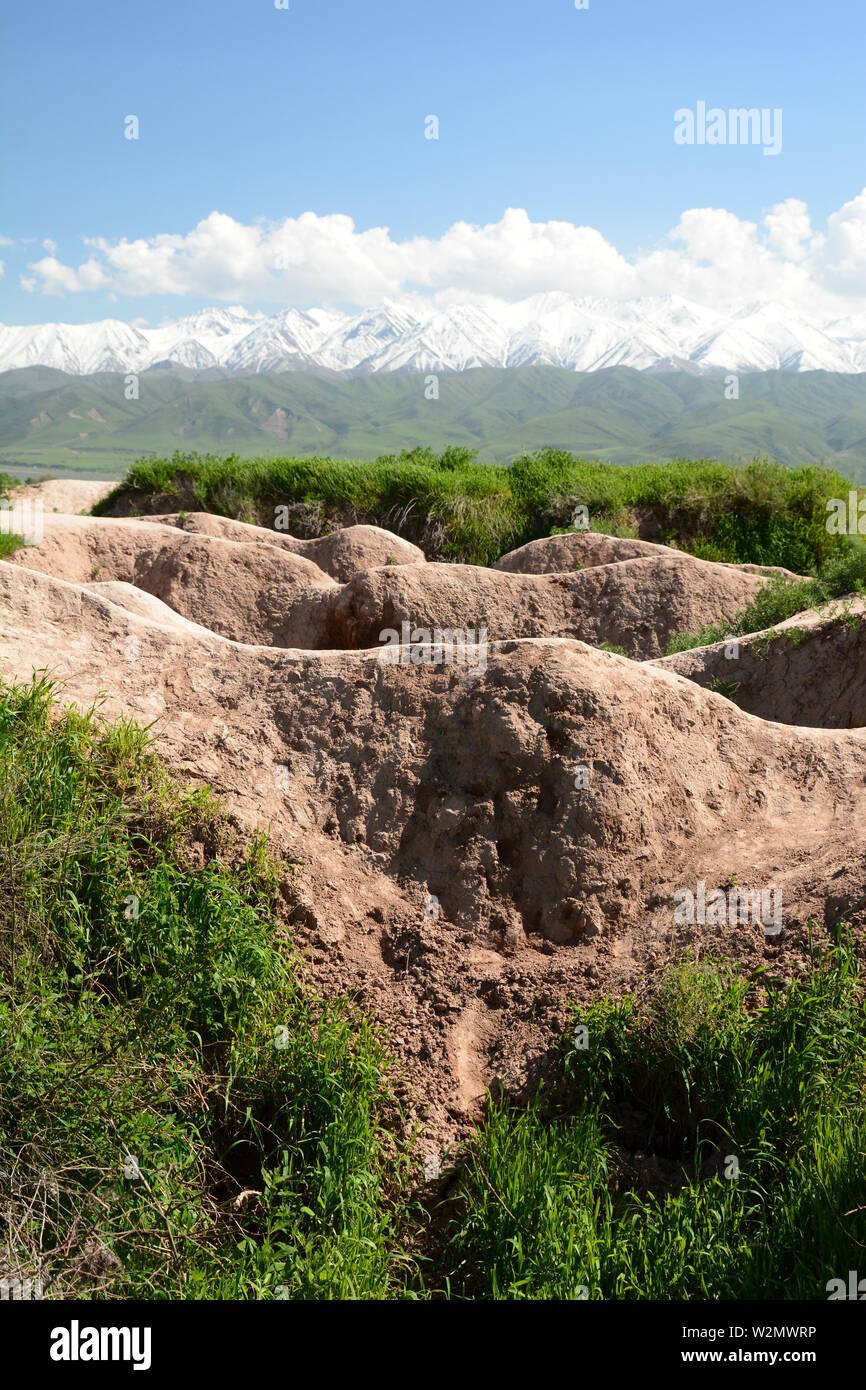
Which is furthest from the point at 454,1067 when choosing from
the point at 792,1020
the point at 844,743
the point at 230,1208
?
the point at 844,743

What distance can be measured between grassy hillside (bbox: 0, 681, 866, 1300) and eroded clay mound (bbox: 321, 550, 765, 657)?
5535 mm

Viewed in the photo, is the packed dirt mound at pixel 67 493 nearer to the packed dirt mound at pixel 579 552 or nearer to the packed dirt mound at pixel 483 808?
the packed dirt mound at pixel 579 552

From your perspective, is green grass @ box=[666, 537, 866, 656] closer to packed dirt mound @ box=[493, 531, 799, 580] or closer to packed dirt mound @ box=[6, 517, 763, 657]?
A: packed dirt mound @ box=[6, 517, 763, 657]

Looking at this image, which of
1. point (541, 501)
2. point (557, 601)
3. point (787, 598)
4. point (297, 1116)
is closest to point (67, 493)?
point (541, 501)

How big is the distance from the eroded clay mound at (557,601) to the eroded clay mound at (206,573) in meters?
0.49

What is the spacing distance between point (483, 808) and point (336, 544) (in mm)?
7501

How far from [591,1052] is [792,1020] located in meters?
0.73

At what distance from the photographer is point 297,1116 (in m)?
3.66

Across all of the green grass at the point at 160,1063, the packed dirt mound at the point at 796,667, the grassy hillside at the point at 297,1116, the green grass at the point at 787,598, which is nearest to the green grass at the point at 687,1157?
the grassy hillside at the point at 297,1116

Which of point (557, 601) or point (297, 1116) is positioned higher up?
point (557, 601)

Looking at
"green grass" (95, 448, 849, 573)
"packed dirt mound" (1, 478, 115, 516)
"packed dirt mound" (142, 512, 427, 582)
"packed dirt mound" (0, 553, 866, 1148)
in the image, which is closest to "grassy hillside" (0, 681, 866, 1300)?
"packed dirt mound" (0, 553, 866, 1148)

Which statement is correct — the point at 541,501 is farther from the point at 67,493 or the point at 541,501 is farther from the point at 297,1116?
the point at 297,1116

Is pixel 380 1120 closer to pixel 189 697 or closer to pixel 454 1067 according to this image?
pixel 454 1067

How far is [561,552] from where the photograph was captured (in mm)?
11680
